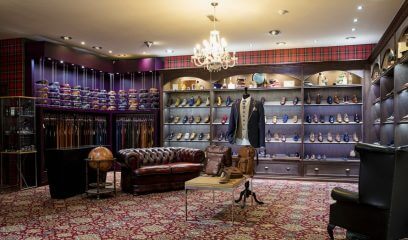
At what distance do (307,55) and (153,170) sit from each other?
199 inches

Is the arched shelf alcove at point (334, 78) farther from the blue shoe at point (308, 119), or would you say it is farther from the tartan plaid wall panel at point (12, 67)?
the tartan plaid wall panel at point (12, 67)

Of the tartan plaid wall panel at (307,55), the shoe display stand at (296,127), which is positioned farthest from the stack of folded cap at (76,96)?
the tartan plaid wall panel at (307,55)

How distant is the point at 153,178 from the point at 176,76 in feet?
12.9

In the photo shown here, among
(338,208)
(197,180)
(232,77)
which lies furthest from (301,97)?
(338,208)

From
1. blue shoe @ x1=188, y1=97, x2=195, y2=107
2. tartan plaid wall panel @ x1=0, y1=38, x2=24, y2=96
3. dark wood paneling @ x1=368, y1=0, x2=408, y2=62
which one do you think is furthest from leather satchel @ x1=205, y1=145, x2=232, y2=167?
tartan plaid wall panel @ x1=0, y1=38, x2=24, y2=96

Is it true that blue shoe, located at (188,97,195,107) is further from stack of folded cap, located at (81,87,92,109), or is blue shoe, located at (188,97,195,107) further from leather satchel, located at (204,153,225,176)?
leather satchel, located at (204,153,225,176)

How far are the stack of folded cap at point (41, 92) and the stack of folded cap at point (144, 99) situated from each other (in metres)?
2.76

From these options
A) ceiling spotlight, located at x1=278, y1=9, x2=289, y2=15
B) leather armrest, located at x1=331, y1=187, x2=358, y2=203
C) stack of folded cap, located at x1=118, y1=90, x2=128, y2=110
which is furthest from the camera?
stack of folded cap, located at x1=118, y1=90, x2=128, y2=110

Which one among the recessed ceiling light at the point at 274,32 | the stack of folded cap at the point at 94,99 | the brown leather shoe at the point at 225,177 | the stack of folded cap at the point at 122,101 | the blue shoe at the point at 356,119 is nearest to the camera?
the brown leather shoe at the point at 225,177

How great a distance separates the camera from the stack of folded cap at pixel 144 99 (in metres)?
10.9

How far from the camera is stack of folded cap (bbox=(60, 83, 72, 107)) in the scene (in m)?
9.49

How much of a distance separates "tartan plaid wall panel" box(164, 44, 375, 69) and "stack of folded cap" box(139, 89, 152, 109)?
1.55 meters

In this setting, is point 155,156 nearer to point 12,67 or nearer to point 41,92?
point 41,92

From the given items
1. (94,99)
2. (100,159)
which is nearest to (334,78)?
(100,159)
